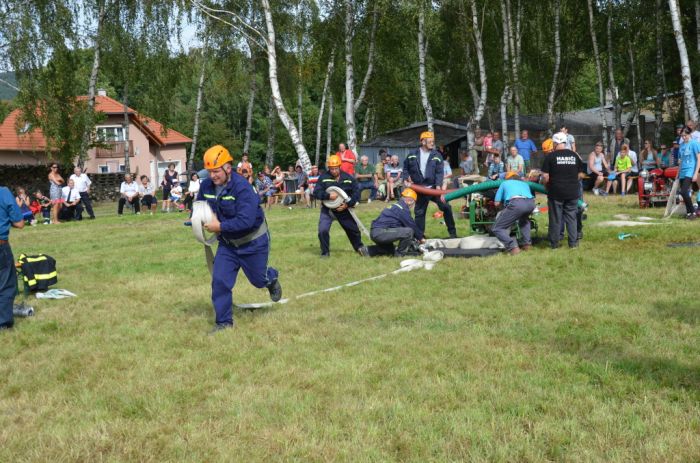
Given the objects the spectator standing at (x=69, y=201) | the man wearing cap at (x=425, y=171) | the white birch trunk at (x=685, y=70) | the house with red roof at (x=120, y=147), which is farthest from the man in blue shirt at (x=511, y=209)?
the house with red roof at (x=120, y=147)

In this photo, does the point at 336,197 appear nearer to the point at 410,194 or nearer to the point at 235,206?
the point at 410,194

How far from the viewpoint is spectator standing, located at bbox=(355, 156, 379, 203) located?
73.5ft

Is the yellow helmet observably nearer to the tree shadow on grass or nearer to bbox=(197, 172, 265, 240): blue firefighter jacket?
bbox=(197, 172, 265, 240): blue firefighter jacket

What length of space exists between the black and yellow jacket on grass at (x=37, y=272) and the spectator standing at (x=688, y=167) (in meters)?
11.0

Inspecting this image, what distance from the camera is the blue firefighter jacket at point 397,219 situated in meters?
11.9

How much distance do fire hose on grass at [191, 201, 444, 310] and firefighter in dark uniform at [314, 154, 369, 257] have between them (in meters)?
0.11

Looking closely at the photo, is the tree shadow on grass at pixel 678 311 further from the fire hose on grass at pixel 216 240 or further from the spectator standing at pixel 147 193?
the spectator standing at pixel 147 193

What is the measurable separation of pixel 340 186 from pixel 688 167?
6.65 m

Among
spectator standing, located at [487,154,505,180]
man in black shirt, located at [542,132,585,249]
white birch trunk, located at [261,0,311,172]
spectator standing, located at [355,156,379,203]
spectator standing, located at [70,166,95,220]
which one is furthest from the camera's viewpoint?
spectator standing, located at [70,166,95,220]

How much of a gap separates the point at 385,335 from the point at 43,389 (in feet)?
9.69

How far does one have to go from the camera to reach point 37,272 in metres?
10.4

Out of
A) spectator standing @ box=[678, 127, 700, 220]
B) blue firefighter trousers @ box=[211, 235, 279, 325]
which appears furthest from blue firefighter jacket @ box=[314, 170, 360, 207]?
spectator standing @ box=[678, 127, 700, 220]

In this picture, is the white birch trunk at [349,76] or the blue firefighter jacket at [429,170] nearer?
the blue firefighter jacket at [429,170]

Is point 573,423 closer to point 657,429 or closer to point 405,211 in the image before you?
point 657,429
